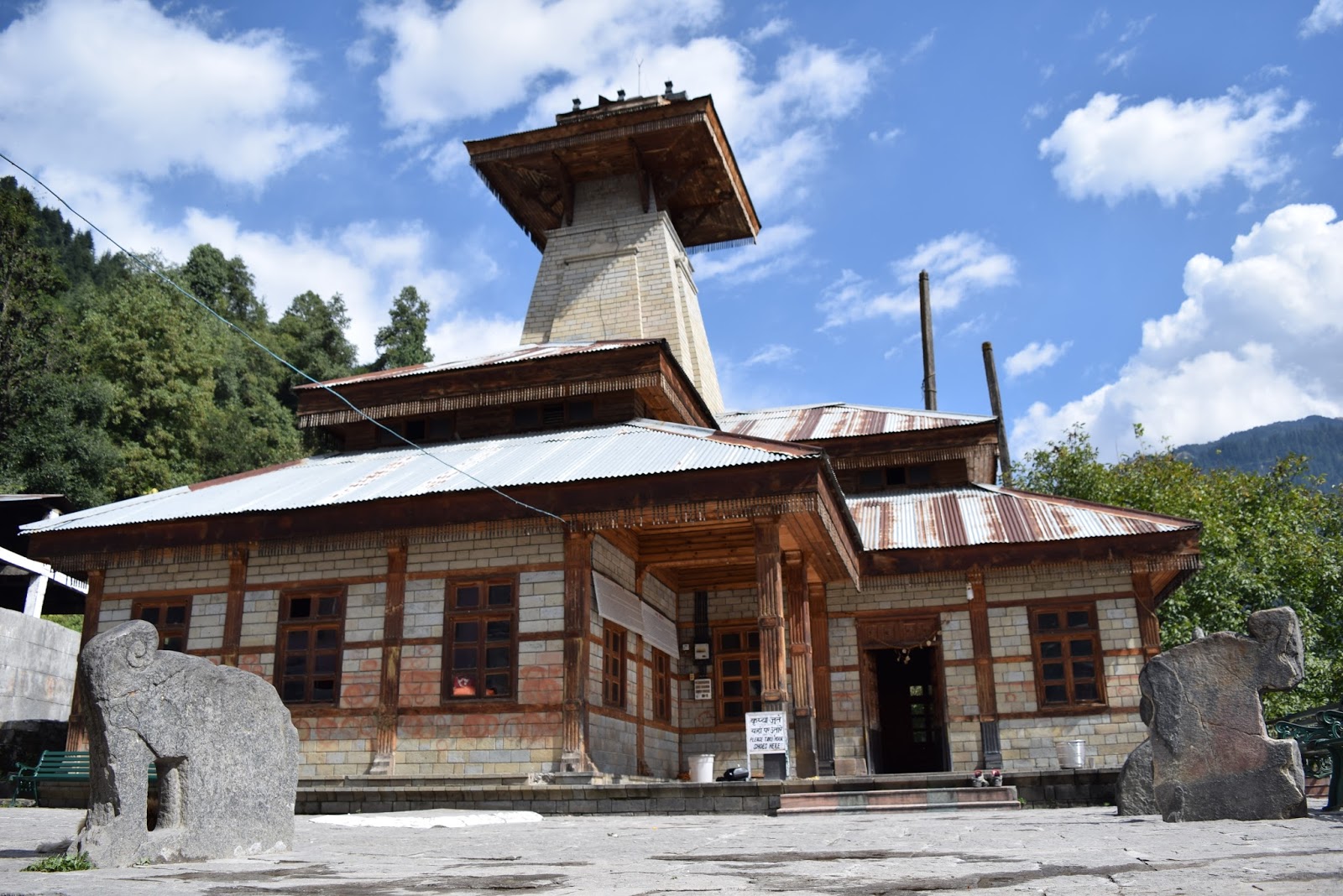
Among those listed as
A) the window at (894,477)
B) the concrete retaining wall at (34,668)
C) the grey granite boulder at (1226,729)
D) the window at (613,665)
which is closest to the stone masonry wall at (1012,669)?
the window at (894,477)

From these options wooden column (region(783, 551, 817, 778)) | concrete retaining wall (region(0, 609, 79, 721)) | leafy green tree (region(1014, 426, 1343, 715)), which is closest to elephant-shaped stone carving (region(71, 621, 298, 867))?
wooden column (region(783, 551, 817, 778))

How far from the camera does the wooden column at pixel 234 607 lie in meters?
15.0

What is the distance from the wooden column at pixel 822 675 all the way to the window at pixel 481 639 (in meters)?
5.28

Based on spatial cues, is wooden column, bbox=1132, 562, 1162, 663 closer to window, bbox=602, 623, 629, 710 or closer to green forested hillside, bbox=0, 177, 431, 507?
window, bbox=602, 623, 629, 710

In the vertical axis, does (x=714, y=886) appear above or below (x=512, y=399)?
below

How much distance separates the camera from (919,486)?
2017 centimetres

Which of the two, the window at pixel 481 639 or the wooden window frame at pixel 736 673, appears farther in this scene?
the wooden window frame at pixel 736 673

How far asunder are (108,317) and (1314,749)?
4955cm

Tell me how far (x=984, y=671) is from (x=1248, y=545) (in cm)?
1804

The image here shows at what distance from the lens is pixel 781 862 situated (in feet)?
18.3

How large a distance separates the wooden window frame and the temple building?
0.06 metres

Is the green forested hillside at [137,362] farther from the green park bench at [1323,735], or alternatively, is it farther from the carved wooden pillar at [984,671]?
the green park bench at [1323,735]

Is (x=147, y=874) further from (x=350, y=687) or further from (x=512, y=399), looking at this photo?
(x=512, y=399)

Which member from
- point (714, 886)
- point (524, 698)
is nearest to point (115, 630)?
point (714, 886)
